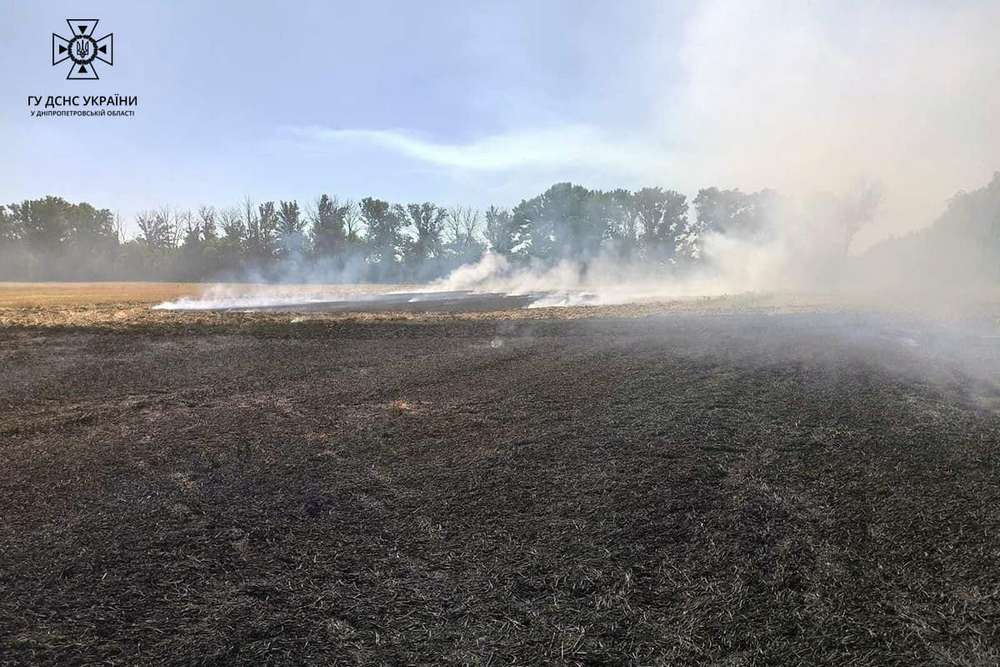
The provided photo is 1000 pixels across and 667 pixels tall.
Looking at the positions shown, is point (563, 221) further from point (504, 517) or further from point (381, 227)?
point (504, 517)

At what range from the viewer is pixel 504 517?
178 inches

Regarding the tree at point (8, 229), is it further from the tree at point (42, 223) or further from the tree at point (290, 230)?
the tree at point (290, 230)

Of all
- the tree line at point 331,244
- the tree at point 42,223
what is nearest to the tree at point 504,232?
the tree line at point 331,244

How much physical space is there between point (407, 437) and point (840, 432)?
5.38m

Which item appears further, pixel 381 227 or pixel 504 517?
pixel 381 227

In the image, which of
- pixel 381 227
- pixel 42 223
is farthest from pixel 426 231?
pixel 42 223

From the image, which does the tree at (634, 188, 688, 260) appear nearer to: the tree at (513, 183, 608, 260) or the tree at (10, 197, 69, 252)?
the tree at (513, 183, 608, 260)

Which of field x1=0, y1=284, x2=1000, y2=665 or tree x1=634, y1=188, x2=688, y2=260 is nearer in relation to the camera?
field x1=0, y1=284, x2=1000, y2=665

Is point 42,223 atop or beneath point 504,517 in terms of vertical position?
atop

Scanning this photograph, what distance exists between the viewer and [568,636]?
3.09 meters

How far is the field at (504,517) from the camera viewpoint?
122 inches

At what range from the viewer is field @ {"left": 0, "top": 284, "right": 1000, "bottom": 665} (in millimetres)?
3104

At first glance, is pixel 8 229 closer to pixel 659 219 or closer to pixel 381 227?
pixel 381 227

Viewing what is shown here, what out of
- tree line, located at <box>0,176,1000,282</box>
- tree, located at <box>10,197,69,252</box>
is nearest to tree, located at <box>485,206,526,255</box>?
tree line, located at <box>0,176,1000,282</box>
